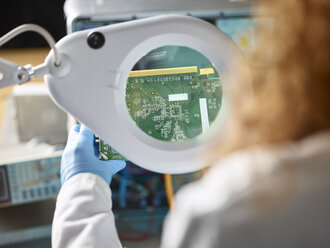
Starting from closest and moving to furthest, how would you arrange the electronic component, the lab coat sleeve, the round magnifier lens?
1. the lab coat sleeve
2. the round magnifier lens
3. the electronic component

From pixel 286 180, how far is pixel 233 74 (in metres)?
0.26

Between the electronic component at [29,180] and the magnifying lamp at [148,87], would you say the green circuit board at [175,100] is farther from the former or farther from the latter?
the electronic component at [29,180]

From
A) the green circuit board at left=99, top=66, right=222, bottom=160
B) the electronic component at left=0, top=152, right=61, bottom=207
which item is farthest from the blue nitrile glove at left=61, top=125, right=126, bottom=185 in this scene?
the electronic component at left=0, top=152, right=61, bottom=207

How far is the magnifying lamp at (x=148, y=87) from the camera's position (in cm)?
57

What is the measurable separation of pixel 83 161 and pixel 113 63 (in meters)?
0.18

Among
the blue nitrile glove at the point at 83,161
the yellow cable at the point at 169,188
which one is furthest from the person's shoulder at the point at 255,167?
the yellow cable at the point at 169,188

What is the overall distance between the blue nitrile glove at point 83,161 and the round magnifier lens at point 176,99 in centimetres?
10

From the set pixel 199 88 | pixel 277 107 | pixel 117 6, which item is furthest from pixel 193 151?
pixel 117 6

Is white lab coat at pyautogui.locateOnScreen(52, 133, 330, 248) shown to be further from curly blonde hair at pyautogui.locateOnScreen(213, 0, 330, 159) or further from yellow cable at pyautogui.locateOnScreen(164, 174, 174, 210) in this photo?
yellow cable at pyautogui.locateOnScreen(164, 174, 174, 210)

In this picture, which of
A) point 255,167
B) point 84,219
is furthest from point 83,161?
point 255,167

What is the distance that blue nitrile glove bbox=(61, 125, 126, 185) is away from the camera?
2.10 feet

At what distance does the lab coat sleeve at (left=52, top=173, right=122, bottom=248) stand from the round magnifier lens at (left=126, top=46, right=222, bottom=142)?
0.14 metres

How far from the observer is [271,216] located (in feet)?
1.08

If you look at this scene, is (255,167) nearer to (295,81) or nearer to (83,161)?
(295,81)
